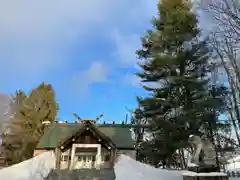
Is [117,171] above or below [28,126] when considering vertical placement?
below

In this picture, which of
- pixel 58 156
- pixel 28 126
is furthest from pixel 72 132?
pixel 28 126

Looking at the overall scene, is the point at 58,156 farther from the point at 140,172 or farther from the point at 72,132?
the point at 140,172

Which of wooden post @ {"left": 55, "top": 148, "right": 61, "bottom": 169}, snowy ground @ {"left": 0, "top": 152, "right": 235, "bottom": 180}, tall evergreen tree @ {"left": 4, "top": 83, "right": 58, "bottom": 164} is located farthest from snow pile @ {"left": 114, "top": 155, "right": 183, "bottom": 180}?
tall evergreen tree @ {"left": 4, "top": 83, "right": 58, "bottom": 164}

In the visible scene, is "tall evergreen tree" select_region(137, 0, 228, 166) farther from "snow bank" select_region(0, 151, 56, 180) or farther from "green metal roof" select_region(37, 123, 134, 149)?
"snow bank" select_region(0, 151, 56, 180)

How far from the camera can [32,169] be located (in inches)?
574

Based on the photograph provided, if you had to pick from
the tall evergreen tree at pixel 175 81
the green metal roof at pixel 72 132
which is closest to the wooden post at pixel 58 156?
the green metal roof at pixel 72 132

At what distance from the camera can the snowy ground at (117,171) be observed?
13039 millimetres

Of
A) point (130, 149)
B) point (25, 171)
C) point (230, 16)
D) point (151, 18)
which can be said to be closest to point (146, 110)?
point (130, 149)

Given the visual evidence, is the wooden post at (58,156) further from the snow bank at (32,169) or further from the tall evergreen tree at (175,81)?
the tall evergreen tree at (175,81)

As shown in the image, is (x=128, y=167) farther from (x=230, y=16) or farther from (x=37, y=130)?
(x=37, y=130)

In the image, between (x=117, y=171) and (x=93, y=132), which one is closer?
(x=117, y=171)

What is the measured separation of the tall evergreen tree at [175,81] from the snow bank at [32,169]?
7130 millimetres

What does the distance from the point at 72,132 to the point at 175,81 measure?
840cm

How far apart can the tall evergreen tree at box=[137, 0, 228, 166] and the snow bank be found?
7.13m
